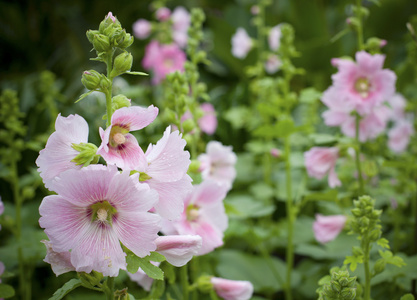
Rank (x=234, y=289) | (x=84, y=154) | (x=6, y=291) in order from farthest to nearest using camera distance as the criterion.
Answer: (x=234, y=289)
(x=6, y=291)
(x=84, y=154)

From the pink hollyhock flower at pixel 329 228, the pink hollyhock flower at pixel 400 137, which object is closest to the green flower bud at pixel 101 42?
the pink hollyhock flower at pixel 329 228

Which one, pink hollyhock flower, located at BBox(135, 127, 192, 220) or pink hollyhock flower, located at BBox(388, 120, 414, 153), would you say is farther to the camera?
pink hollyhock flower, located at BBox(388, 120, 414, 153)

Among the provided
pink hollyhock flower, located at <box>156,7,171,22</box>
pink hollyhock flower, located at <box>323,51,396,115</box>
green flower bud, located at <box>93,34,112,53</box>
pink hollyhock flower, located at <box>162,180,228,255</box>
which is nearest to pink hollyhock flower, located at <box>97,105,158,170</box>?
green flower bud, located at <box>93,34,112,53</box>

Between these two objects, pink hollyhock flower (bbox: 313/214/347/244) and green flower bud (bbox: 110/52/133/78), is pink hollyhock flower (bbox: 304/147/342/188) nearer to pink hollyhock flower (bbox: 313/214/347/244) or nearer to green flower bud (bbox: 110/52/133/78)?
pink hollyhock flower (bbox: 313/214/347/244)

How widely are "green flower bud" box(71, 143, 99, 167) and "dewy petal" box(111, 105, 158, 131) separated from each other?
5 centimetres

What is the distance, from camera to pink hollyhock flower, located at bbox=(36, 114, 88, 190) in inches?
24.5

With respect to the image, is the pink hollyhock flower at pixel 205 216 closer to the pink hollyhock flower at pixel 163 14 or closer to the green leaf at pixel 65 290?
the green leaf at pixel 65 290

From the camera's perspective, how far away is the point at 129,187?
580 millimetres

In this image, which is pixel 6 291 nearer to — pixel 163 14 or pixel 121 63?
pixel 121 63

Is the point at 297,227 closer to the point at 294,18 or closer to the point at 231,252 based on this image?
the point at 231,252

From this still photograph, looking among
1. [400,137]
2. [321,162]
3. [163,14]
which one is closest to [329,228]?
[321,162]

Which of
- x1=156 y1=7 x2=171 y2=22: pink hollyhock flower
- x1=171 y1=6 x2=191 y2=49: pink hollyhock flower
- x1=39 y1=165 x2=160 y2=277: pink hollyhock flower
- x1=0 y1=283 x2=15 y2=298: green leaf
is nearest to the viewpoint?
x1=39 y1=165 x2=160 y2=277: pink hollyhock flower

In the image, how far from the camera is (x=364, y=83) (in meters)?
1.16

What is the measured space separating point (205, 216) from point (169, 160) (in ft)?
1.02
